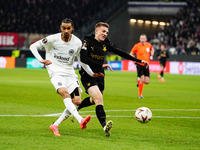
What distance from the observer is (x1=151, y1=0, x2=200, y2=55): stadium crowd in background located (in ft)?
142

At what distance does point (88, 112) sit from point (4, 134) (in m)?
4.34

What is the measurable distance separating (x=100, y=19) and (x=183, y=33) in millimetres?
10607

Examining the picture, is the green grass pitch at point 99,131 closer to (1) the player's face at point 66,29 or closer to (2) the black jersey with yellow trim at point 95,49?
(2) the black jersey with yellow trim at point 95,49

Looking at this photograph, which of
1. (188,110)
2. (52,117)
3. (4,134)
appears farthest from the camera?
(188,110)

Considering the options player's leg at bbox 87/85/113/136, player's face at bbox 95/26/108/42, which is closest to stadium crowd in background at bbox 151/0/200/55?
player's face at bbox 95/26/108/42

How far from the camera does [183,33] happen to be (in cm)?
4506

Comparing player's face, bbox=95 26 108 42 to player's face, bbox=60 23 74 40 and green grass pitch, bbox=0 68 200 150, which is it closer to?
player's face, bbox=60 23 74 40

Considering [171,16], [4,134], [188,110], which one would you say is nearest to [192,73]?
[171,16]

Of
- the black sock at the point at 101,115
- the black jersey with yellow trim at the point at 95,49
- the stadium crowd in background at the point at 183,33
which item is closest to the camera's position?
the black sock at the point at 101,115

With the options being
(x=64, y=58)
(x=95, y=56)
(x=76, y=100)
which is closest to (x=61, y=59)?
(x=64, y=58)

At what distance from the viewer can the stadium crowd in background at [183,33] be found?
43.2 metres

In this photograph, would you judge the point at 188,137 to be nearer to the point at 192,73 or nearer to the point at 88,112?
the point at 88,112

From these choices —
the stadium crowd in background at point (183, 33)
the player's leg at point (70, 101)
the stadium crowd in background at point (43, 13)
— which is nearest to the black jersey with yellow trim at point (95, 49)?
the player's leg at point (70, 101)

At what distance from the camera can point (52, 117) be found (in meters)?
10.2
